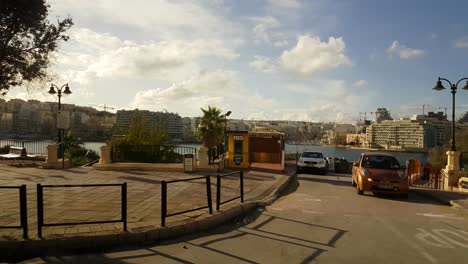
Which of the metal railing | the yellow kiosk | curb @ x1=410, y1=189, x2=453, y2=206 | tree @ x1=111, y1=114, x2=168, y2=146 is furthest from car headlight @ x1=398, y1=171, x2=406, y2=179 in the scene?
tree @ x1=111, y1=114, x2=168, y2=146

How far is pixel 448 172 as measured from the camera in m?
18.5

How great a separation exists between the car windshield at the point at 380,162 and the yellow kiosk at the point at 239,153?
7925 millimetres

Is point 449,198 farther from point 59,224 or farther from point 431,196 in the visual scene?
point 59,224

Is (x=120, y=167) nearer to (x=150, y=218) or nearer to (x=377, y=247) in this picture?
(x=150, y=218)

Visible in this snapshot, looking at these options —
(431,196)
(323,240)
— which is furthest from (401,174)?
(323,240)

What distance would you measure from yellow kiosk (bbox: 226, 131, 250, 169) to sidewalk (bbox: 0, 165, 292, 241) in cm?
579

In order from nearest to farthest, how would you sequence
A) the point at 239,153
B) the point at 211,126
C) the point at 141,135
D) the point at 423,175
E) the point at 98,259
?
the point at 98,259 < the point at 239,153 < the point at 423,175 < the point at 141,135 < the point at 211,126

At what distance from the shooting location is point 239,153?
2209 cm

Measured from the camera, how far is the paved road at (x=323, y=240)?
5.99m

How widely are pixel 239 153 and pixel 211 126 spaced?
931 cm

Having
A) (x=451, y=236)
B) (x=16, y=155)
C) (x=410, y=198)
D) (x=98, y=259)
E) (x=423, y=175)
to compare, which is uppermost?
(x=16, y=155)

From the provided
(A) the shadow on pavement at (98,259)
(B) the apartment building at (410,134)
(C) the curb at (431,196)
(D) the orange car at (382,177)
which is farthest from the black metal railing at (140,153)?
(B) the apartment building at (410,134)

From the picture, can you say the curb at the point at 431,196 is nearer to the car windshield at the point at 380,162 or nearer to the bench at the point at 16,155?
the car windshield at the point at 380,162

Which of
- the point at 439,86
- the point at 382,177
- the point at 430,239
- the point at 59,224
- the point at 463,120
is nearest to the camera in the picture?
the point at 59,224
